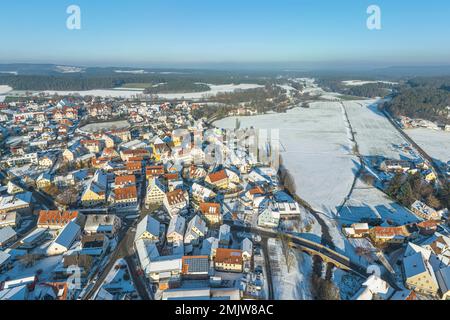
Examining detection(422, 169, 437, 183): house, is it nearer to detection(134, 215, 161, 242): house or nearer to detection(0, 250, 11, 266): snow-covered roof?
detection(134, 215, 161, 242): house

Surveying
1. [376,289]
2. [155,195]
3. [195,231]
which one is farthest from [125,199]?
[376,289]

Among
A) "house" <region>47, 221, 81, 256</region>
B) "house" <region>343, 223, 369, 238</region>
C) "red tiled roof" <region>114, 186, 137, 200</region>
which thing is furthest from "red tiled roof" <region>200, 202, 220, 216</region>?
"house" <region>343, 223, 369, 238</region>

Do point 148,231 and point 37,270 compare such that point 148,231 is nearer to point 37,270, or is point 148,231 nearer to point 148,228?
point 148,228

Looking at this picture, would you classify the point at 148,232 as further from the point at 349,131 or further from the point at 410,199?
the point at 349,131

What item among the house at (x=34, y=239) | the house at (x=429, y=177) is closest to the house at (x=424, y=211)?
the house at (x=429, y=177)

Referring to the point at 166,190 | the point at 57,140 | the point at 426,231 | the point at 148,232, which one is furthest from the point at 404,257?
the point at 57,140

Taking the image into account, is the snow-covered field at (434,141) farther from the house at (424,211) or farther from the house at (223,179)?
the house at (223,179)
